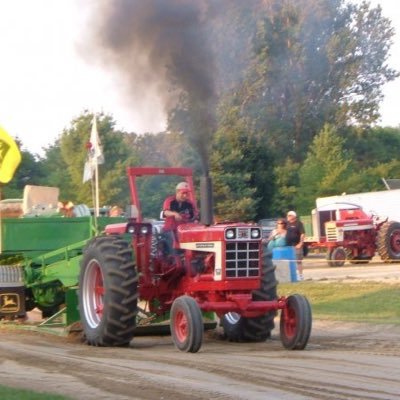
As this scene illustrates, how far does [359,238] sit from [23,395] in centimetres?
2505

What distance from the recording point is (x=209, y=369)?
9.63 m

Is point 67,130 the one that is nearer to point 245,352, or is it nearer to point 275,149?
point 275,149

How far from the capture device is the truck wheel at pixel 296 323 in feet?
37.4

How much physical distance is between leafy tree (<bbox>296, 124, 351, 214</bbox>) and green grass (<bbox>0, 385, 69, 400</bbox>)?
40288 millimetres

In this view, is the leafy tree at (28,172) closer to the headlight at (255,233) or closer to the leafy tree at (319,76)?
the leafy tree at (319,76)

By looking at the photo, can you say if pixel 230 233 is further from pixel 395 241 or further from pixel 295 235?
pixel 395 241

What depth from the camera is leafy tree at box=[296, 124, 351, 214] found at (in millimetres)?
47875

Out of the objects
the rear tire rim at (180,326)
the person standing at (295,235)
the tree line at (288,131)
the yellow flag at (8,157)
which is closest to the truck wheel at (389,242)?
the tree line at (288,131)

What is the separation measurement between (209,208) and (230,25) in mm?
4899

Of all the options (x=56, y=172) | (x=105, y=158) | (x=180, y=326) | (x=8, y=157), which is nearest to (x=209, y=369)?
(x=180, y=326)

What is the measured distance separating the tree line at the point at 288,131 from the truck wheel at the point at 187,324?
20142mm

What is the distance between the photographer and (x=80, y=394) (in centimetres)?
814

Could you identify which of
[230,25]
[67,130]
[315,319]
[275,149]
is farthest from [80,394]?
[275,149]

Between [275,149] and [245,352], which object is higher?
[275,149]
